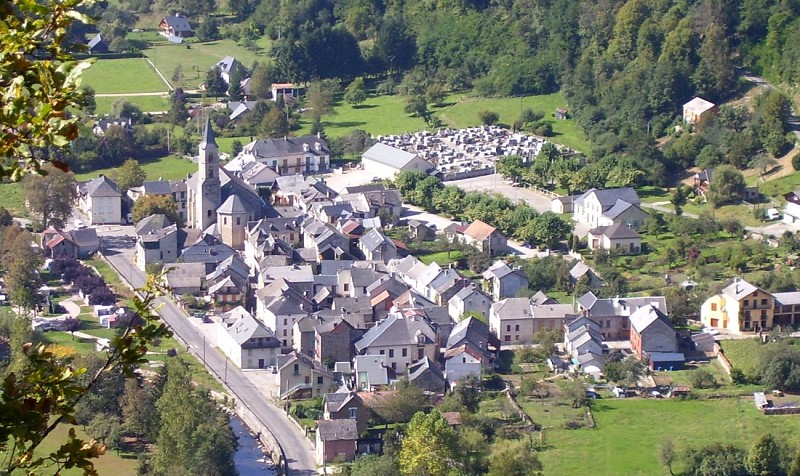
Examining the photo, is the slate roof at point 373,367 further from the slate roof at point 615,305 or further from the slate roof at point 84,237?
the slate roof at point 84,237

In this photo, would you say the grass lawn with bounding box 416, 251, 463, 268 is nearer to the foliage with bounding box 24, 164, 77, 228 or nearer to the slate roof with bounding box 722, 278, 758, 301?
the slate roof with bounding box 722, 278, 758, 301

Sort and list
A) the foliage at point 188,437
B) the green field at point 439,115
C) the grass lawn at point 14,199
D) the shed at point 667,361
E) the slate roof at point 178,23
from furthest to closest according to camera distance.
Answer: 1. the slate roof at point 178,23
2. the green field at point 439,115
3. the grass lawn at point 14,199
4. the shed at point 667,361
5. the foliage at point 188,437

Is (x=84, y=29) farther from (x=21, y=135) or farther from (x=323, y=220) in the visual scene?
(x=21, y=135)

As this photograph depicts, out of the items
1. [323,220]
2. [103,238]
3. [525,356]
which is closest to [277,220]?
[323,220]

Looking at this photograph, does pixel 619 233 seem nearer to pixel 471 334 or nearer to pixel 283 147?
pixel 471 334

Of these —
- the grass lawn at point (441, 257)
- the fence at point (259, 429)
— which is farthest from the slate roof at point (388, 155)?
Result: the fence at point (259, 429)

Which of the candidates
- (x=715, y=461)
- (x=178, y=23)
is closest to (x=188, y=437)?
(x=715, y=461)

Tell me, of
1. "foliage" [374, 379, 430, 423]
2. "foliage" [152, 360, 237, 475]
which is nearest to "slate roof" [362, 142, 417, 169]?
"foliage" [374, 379, 430, 423]
